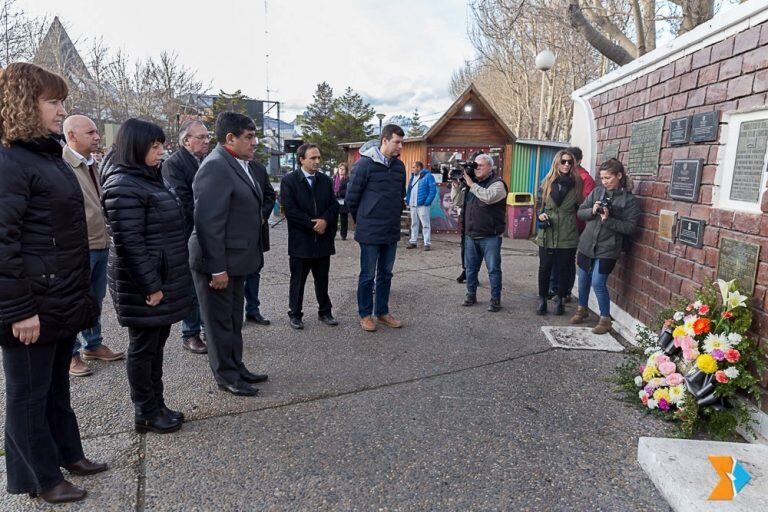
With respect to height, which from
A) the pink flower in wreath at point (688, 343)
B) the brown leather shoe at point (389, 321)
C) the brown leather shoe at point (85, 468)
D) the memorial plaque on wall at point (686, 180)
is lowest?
the brown leather shoe at point (85, 468)

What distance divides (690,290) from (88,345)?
16.2 ft

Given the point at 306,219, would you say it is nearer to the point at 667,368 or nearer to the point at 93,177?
the point at 93,177

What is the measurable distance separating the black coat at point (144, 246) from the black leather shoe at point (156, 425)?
65cm

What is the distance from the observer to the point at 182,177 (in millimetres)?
4227

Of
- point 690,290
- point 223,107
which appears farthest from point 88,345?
point 223,107

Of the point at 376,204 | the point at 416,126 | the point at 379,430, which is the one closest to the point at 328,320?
the point at 376,204

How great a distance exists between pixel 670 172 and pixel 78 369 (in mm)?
5153

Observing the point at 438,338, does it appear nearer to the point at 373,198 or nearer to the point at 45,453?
the point at 373,198

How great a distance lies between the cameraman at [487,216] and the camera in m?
5.53

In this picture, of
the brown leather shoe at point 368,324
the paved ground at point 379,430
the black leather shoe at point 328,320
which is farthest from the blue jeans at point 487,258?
the black leather shoe at point 328,320

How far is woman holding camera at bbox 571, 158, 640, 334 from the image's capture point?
461 centimetres

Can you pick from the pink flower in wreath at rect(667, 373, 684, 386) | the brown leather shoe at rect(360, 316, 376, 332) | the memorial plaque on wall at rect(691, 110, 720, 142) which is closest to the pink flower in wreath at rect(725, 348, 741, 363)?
the pink flower in wreath at rect(667, 373, 684, 386)

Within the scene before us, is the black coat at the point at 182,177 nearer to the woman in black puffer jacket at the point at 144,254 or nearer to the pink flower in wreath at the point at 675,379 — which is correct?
the woman in black puffer jacket at the point at 144,254

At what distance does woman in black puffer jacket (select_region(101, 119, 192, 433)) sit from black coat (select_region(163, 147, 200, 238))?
1.39 metres
